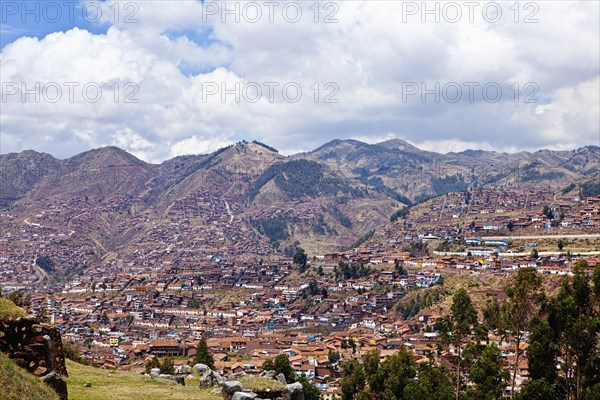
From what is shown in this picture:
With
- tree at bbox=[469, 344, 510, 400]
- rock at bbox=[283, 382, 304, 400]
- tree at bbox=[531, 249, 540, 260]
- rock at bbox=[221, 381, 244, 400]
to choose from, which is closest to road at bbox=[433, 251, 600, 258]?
tree at bbox=[531, 249, 540, 260]

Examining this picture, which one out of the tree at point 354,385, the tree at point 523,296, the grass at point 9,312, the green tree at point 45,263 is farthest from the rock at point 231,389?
the green tree at point 45,263

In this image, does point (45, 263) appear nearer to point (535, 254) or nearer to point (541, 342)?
A: point (535, 254)

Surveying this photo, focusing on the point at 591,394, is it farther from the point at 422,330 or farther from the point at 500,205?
the point at 500,205

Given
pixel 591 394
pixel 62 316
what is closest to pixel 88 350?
pixel 62 316

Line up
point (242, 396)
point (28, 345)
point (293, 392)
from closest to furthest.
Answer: point (28, 345) → point (242, 396) → point (293, 392)

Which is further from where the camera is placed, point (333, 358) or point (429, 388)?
point (333, 358)

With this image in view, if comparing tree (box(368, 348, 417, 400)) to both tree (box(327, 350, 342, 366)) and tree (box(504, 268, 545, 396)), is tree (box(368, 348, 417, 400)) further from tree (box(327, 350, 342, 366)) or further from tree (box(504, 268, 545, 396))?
tree (box(327, 350, 342, 366))

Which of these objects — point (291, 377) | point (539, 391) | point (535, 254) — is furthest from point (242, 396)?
point (535, 254)
